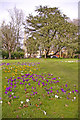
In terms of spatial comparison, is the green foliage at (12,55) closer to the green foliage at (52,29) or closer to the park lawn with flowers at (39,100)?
the green foliage at (52,29)

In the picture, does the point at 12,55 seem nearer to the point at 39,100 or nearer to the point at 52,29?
the point at 52,29

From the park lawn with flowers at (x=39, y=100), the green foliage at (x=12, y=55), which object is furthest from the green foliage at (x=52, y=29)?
the park lawn with flowers at (x=39, y=100)

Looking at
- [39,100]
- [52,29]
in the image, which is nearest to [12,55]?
[52,29]

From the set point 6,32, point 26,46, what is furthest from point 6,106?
point 26,46

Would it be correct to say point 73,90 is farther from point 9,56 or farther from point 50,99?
point 9,56

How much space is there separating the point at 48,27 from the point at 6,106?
1156cm

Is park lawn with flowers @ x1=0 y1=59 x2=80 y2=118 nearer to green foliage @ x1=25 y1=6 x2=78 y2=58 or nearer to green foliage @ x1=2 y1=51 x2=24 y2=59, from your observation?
green foliage @ x1=25 y1=6 x2=78 y2=58

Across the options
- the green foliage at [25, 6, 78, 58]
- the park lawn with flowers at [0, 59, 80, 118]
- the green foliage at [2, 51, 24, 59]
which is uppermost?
the green foliage at [25, 6, 78, 58]

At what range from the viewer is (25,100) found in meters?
2.22

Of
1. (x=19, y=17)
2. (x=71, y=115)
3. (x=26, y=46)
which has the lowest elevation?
(x=71, y=115)

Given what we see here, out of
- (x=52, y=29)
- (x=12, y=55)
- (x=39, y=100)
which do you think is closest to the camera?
(x=39, y=100)

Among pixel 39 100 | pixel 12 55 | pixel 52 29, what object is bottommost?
pixel 39 100

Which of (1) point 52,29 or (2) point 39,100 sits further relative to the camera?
(1) point 52,29

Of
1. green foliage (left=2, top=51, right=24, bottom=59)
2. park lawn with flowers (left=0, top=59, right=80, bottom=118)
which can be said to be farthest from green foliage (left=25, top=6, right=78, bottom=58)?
park lawn with flowers (left=0, top=59, right=80, bottom=118)
